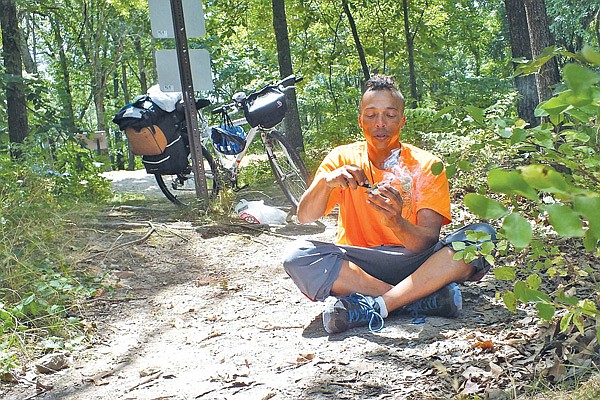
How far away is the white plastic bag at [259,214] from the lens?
6363 millimetres

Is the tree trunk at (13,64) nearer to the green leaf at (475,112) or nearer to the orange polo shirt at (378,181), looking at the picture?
the orange polo shirt at (378,181)

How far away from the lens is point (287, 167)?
6.69 meters

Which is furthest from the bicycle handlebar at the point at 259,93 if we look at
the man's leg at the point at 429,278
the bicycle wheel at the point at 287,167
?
the man's leg at the point at 429,278

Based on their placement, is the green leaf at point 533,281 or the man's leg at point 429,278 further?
the man's leg at point 429,278

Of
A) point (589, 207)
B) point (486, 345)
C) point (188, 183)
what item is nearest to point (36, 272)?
point (486, 345)

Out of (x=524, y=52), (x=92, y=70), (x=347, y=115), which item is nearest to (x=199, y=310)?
(x=524, y=52)

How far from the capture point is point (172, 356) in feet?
11.4

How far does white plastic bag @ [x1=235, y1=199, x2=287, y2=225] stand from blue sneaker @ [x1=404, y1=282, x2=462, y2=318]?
9.96 ft

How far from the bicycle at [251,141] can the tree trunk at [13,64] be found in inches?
117

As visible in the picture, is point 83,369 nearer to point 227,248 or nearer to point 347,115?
point 227,248

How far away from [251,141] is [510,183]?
5.95m

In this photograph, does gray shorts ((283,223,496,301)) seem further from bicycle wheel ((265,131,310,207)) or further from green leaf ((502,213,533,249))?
bicycle wheel ((265,131,310,207))

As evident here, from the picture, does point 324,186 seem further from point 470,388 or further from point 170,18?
point 170,18

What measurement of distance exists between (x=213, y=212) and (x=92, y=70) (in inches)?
787
